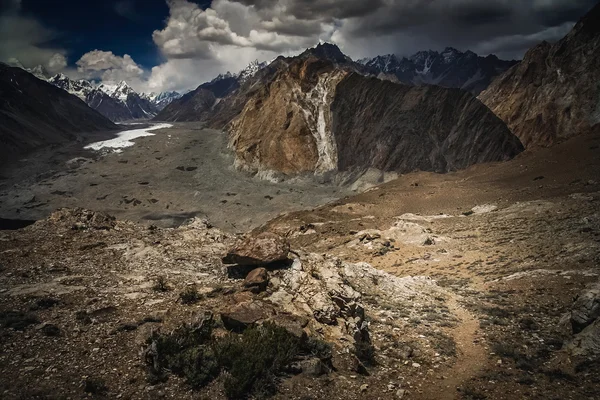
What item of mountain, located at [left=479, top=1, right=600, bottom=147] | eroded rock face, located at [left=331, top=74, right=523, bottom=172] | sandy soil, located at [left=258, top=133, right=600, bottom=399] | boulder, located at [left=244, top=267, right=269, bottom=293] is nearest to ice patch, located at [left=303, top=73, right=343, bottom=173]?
eroded rock face, located at [left=331, top=74, right=523, bottom=172]

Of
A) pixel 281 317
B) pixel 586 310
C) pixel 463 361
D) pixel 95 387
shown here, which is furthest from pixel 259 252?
pixel 586 310

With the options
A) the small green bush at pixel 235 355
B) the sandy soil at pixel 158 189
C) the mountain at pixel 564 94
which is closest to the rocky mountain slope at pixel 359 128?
the mountain at pixel 564 94

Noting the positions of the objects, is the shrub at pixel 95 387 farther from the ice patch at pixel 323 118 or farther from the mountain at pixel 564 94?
the ice patch at pixel 323 118

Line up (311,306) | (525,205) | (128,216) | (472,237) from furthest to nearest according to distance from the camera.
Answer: (128,216) < (525,205) < (472,237) < (311,306)

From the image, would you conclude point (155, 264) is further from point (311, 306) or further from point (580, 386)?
point (580, 386)

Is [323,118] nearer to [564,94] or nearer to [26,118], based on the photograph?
[564,94]

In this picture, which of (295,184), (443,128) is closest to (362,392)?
(295,184)
